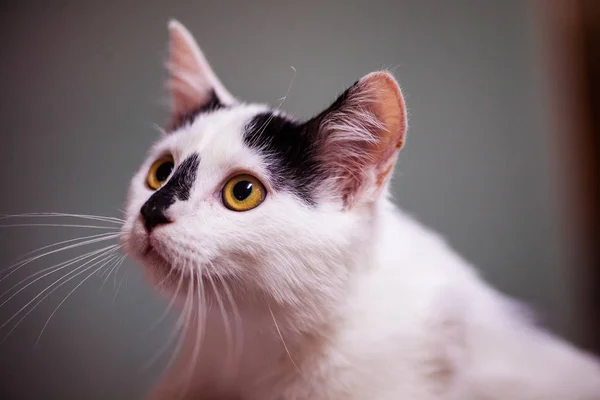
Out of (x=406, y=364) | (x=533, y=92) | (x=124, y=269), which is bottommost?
(x=124, y=269)

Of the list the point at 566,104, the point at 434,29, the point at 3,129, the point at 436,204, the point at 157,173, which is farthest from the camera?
the point at 566,104

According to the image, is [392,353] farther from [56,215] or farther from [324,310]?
[56,215]

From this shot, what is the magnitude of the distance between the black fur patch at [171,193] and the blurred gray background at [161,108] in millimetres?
177

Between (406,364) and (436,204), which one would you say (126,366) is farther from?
(436,204)

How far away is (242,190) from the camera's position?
0.74m

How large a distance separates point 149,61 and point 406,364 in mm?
708

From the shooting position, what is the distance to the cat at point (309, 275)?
0.70 metres

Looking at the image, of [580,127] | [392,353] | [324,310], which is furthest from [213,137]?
[580,127]

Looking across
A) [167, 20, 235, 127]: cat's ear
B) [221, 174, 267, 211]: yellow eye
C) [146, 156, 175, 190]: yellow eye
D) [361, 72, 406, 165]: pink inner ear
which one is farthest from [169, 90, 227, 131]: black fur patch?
[361, 72, 406, 165]: pink inner ear

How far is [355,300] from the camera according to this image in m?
0.80

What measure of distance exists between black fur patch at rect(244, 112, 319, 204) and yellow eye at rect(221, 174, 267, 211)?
0.10ft

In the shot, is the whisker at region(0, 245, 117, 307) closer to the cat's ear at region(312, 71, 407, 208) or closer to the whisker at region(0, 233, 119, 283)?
the whisker at region(0, 233, 119, 283)

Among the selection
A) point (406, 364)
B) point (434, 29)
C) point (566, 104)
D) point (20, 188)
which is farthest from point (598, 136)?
point (20, 188)

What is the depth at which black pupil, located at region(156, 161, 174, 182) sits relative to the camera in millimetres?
844
